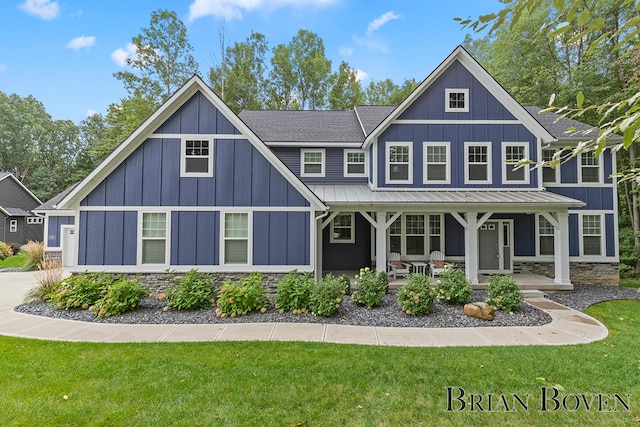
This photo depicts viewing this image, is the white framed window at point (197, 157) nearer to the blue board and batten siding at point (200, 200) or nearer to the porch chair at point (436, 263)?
the blue board and batten siding at point (200, 200)

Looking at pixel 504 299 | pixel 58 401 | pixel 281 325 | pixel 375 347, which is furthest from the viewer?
pixel 504 299

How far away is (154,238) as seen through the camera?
344 inches

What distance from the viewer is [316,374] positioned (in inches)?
171

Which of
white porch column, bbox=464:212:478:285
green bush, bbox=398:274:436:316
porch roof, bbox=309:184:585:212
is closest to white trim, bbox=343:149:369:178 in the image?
porch roof, bbox=309:184:585:212

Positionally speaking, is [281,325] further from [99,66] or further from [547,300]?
[99,66]

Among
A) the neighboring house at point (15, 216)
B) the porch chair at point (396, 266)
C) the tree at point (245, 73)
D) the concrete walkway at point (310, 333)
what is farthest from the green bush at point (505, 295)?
the neighboring house at point (15, 216)

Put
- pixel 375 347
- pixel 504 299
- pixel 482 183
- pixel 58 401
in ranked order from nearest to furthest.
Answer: pixel 58 401 < pixel 375 347 < pixel 504 299 < pixel 482 183

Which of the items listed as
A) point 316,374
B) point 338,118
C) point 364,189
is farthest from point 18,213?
point 316,374

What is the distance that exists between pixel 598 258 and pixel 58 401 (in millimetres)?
15881

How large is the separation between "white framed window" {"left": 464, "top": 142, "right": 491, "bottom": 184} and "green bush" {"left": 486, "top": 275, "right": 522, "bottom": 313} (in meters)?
4.69

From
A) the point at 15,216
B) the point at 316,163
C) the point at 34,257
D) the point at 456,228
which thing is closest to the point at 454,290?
the point at 456,228

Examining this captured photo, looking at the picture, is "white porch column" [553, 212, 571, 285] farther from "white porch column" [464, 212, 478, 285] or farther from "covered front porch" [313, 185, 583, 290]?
"white porch column" [464, 212, 478, 285]

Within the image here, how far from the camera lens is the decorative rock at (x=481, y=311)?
6801 millimetres

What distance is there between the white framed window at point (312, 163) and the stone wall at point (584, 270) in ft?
27.9
